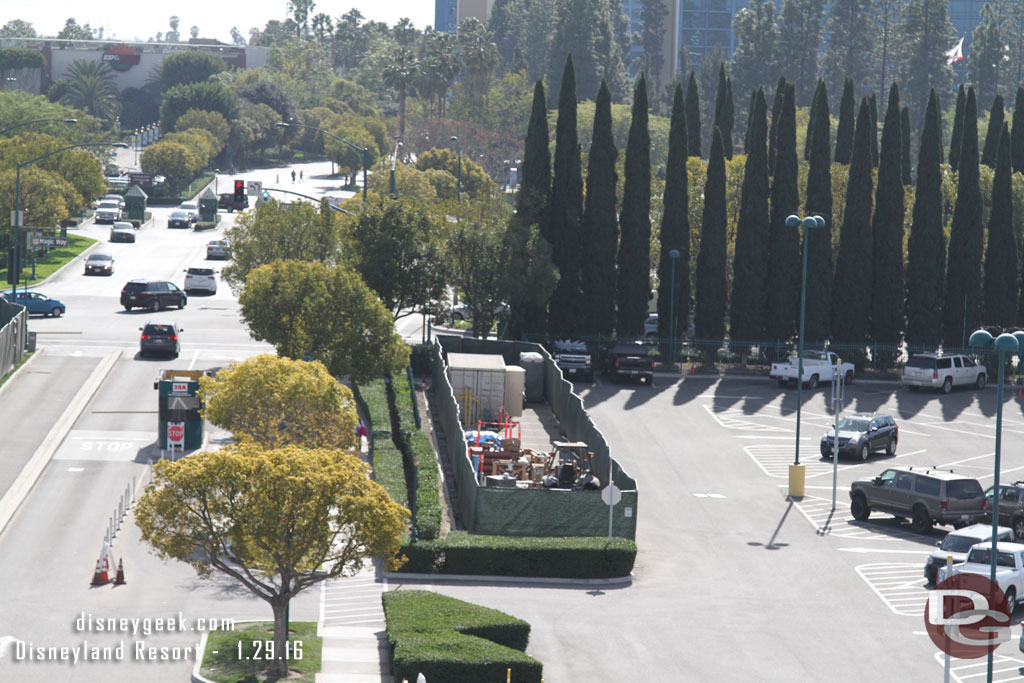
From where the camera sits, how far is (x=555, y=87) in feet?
534

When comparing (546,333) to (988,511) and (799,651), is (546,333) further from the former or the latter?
(799,651)

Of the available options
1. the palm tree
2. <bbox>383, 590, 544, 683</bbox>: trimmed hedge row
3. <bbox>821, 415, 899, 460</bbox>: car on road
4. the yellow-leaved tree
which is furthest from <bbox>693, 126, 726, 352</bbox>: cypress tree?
the palm tree

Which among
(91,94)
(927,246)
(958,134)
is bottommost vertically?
(927,246)

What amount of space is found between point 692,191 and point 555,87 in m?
89.2

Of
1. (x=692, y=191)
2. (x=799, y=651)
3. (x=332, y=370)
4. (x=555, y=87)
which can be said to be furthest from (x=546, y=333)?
(x=555, y=87)

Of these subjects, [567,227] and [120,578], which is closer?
[120,578]

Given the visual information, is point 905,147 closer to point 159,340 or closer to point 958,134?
point 958,134

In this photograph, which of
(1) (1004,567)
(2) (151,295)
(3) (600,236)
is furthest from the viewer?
(2) (151,295)

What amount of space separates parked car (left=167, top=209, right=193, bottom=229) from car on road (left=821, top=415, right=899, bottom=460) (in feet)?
243

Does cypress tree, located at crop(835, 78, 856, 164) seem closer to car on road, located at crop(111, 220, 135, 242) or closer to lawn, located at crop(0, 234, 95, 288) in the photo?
lawn, located at crop(0, 234, 95, 288)

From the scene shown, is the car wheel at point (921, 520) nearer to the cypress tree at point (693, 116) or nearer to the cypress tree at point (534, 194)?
the cypress tree at point (534, 194)

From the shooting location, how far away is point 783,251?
68375 mm

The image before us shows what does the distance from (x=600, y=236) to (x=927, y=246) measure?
16.4 meters

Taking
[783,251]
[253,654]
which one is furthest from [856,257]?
[253,654]
